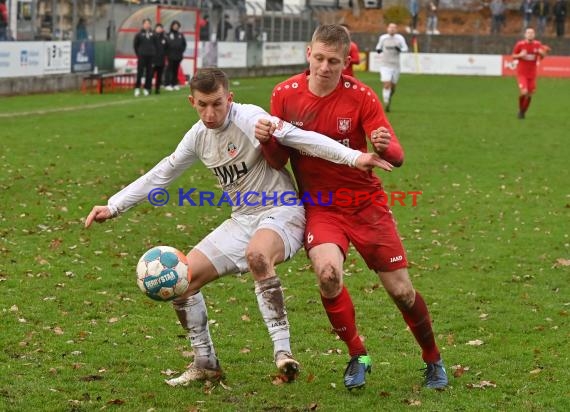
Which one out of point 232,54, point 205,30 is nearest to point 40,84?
point 205,30

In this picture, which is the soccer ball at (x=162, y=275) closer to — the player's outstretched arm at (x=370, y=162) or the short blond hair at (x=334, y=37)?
Result: the player's outstretched arm at (x=370, y=162)

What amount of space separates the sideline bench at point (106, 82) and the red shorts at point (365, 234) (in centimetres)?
2863

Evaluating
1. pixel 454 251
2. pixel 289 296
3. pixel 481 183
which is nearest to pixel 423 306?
pixel 289 296

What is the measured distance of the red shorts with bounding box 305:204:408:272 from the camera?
23.8 feet

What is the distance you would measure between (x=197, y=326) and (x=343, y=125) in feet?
5.63

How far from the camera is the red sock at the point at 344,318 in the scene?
7152 millimetres

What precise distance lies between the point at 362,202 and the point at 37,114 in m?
20.7

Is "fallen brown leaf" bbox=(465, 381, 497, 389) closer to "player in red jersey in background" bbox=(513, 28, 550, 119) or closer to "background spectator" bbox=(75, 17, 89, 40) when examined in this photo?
"player in red jersey in background" bbox=(513, 28, 550, 119)

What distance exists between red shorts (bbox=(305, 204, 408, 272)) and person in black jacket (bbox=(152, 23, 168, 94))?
90.3ft

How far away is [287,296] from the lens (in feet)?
34.0

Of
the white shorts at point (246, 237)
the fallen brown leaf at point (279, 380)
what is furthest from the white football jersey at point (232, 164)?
the fallen brown leaf at point (279, 380)

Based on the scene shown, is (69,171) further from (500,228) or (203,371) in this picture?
(203,371)

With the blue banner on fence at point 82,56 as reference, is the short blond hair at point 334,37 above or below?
above

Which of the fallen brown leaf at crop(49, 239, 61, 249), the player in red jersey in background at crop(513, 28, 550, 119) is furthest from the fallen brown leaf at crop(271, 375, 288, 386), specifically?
the player in red jersey in background at crop(513, 28, 550, 119)
